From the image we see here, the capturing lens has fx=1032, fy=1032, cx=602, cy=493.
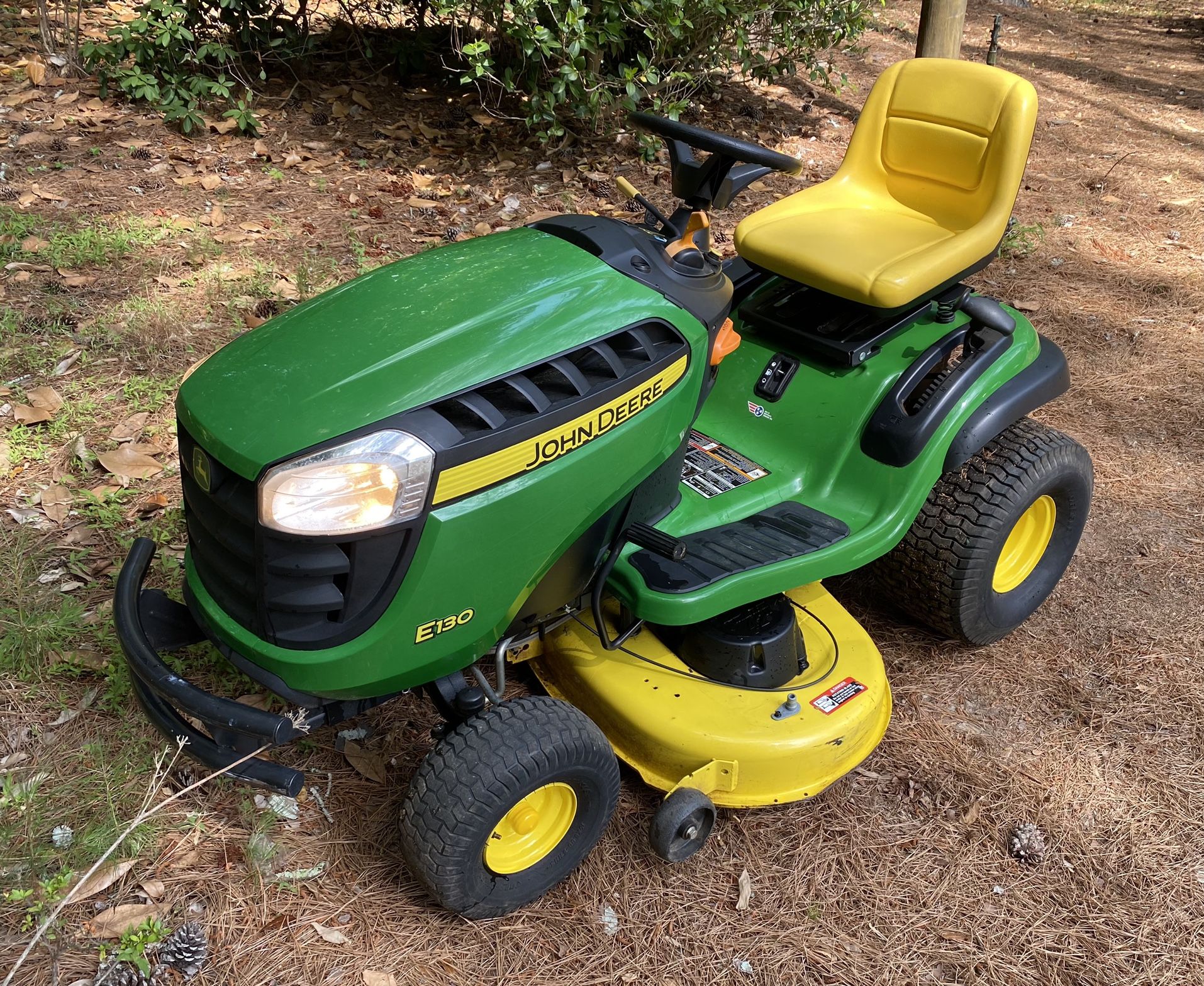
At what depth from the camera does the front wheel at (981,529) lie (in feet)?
8.06

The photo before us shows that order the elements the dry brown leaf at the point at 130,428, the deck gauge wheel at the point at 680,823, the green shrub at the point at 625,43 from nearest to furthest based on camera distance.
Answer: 1. the deck gauge wheel at the point at 680,823
2. the dry brown leaf at the point at 130,428
3. the green shrub at the point at 625,43

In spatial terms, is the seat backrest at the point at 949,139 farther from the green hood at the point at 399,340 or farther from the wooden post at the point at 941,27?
the wooden post at the point at 941,27

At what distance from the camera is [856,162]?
2.94 meters

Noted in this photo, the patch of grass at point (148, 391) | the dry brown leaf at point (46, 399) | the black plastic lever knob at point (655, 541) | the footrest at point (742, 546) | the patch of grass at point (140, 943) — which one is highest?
the black plastic lever knob at point (655, 541)

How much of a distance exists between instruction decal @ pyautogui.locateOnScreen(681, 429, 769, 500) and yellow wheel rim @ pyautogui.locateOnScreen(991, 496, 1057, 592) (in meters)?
0.80

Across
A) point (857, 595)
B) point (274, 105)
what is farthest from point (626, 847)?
point (274, 105)

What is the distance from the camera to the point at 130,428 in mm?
3143

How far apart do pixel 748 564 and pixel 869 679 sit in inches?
17.3

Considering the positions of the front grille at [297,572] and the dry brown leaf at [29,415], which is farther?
the dry brown leaf at [29,415]

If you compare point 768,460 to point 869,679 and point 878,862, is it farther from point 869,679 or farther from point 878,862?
point 878,862

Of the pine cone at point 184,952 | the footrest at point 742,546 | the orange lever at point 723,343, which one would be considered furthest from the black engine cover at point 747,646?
the pine cone at point 184,952

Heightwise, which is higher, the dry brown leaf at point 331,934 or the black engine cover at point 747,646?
the black engine cover at point 747,646

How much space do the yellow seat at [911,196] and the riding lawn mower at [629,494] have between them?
0.01 metres

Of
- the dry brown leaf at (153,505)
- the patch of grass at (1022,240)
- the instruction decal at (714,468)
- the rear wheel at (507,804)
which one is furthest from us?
the patch of grass at (1022,240)
